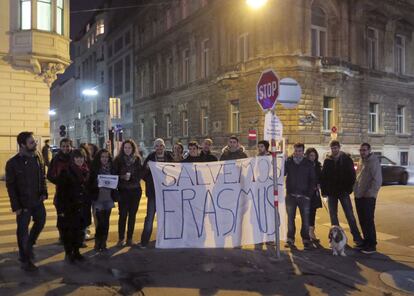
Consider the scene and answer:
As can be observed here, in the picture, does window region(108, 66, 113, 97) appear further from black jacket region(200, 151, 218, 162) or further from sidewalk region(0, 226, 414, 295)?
sidewalk region(0, 226, 414, 295)

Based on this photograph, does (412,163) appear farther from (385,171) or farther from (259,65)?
(385,171)

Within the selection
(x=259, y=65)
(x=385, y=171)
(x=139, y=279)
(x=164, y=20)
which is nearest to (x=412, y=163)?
(x=259, y=65)

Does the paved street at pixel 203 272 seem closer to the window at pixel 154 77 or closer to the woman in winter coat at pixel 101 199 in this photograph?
the woman in winter coat at pixel 101 199

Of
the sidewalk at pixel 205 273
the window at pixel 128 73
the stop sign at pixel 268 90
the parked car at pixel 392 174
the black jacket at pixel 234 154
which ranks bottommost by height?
the sidewalk at pixel 205 273

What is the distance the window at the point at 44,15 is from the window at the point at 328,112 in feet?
59.3

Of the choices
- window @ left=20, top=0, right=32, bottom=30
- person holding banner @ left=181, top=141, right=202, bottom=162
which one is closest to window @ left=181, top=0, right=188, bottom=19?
window @ left=20, top=0, right=32, bottom=30

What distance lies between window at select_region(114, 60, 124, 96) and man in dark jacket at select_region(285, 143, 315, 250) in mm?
53560

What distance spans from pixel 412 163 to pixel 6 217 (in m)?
34.7

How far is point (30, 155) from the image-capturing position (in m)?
6.85

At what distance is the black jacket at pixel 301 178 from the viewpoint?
326 inches

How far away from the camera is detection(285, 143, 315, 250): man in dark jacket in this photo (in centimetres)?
828

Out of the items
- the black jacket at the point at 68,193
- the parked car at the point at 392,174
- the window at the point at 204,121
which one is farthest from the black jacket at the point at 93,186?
the window at the point at 204,121

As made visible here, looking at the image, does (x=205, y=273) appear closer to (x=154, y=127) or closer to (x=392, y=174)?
(x=392, y=174)

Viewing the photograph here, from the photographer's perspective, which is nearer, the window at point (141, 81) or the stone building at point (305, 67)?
the stone building at point (305, 67)
